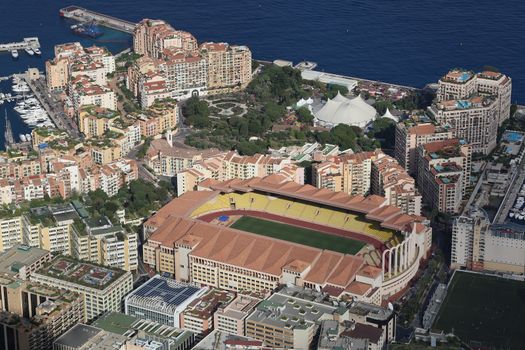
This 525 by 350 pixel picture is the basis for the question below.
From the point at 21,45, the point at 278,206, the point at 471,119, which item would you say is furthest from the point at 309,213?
the point at 21,45

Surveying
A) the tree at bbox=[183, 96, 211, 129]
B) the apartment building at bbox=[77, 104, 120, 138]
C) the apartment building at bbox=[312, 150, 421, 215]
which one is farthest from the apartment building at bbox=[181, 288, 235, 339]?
the tree at bbox=[183, 96, 211, 129]

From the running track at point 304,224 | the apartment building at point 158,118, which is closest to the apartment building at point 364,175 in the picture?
the running track at point 304,224

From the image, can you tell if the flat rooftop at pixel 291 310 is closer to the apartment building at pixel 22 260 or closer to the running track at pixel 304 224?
the running track at pixel 304 224

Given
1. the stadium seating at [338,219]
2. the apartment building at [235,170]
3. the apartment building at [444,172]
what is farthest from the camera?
the apartment building at [235,170]

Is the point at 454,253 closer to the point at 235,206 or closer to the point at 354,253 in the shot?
the point at 354,253

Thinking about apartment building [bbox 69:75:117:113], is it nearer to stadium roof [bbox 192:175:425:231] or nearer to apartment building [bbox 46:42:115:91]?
apartment building [bbox 46:42:115:91]

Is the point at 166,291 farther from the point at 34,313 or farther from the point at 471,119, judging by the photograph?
the point at 471,119
